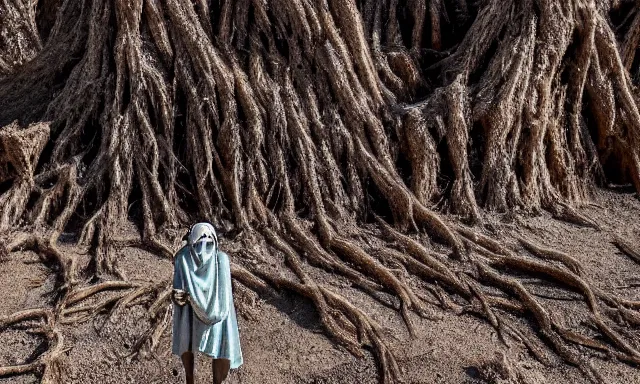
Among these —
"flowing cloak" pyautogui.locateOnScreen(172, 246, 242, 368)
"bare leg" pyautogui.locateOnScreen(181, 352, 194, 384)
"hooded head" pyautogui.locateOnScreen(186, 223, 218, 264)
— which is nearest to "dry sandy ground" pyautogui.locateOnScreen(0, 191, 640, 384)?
"bare leg" pyautogui.locateOnScreen(181, 352, 194, 384)

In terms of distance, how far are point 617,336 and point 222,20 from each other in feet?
15.0

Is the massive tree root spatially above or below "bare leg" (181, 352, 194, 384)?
above

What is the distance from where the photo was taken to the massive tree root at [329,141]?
703cm

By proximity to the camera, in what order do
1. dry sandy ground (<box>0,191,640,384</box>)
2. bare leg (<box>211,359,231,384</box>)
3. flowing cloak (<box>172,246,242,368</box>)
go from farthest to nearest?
1. dry sandy ground (<box>0,191,640,384</box>)
2. bare leg (<box>211,359,231,384</box>)
3. flowing cloak (<box>172,246,242,368</box>)

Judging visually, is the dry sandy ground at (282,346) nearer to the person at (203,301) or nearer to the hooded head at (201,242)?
the person at (203,301)

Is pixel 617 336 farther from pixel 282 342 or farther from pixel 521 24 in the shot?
pixel 521 24

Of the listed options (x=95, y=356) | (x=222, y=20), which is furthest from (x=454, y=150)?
(x=95, y=356)

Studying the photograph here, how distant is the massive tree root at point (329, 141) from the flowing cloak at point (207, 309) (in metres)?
1.89

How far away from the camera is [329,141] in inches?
298

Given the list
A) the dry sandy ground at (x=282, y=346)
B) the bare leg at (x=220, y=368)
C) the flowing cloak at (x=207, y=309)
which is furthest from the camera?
the dry sandy ground at (x=282, y=346)

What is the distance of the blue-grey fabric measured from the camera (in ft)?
15.2

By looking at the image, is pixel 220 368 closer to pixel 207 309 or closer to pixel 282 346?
pixel 207 309

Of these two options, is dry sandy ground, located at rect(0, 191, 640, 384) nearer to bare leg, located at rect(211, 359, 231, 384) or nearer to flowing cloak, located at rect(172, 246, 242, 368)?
bare leg, located at rect(211, 359, 231, 384)

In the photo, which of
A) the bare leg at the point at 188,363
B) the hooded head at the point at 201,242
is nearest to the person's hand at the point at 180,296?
the hooded head at the point at 201,242
